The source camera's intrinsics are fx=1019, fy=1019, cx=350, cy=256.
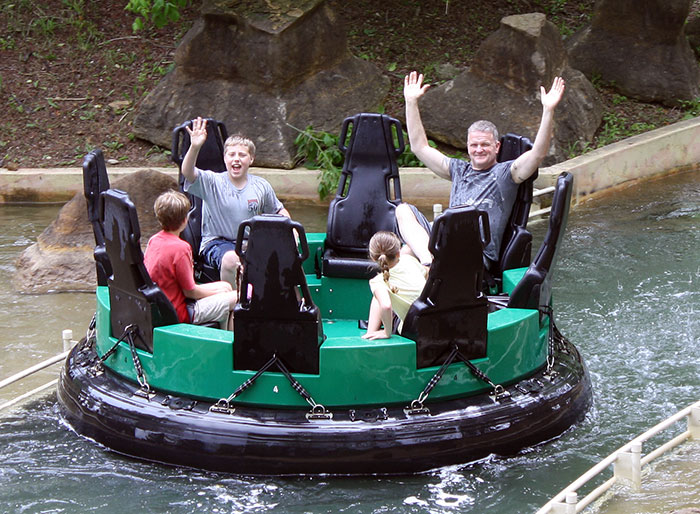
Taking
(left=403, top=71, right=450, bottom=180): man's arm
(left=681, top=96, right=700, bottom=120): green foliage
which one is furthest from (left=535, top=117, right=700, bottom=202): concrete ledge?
(left=403, top=71, right=450, bottom=180): man's arm

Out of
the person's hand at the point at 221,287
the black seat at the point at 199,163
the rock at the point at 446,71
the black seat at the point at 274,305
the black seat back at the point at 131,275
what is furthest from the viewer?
the rock at the point at 446,71

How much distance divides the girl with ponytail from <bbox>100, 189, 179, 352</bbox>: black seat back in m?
0.94

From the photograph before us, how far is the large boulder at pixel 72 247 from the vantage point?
24.8 feet

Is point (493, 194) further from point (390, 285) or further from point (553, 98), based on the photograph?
point (390, 285)

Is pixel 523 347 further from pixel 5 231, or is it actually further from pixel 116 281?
pixel 5 231

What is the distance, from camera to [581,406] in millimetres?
4992

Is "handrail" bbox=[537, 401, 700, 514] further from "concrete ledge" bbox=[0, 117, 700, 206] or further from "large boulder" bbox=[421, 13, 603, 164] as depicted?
"large boulder" bbox=[421, 13, 603, 164]

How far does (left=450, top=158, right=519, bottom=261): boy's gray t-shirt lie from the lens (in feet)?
18.0

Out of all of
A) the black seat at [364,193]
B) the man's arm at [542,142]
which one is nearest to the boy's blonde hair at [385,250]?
the man's arm at [542,142]

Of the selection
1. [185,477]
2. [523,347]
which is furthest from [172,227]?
[523,347]

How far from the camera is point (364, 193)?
245 inches

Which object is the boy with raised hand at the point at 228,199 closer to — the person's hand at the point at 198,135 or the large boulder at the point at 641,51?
the person's hand at the point at 198,135

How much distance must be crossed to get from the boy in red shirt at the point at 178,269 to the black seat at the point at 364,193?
1195 millimetres

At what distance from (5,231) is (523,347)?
5.84m
